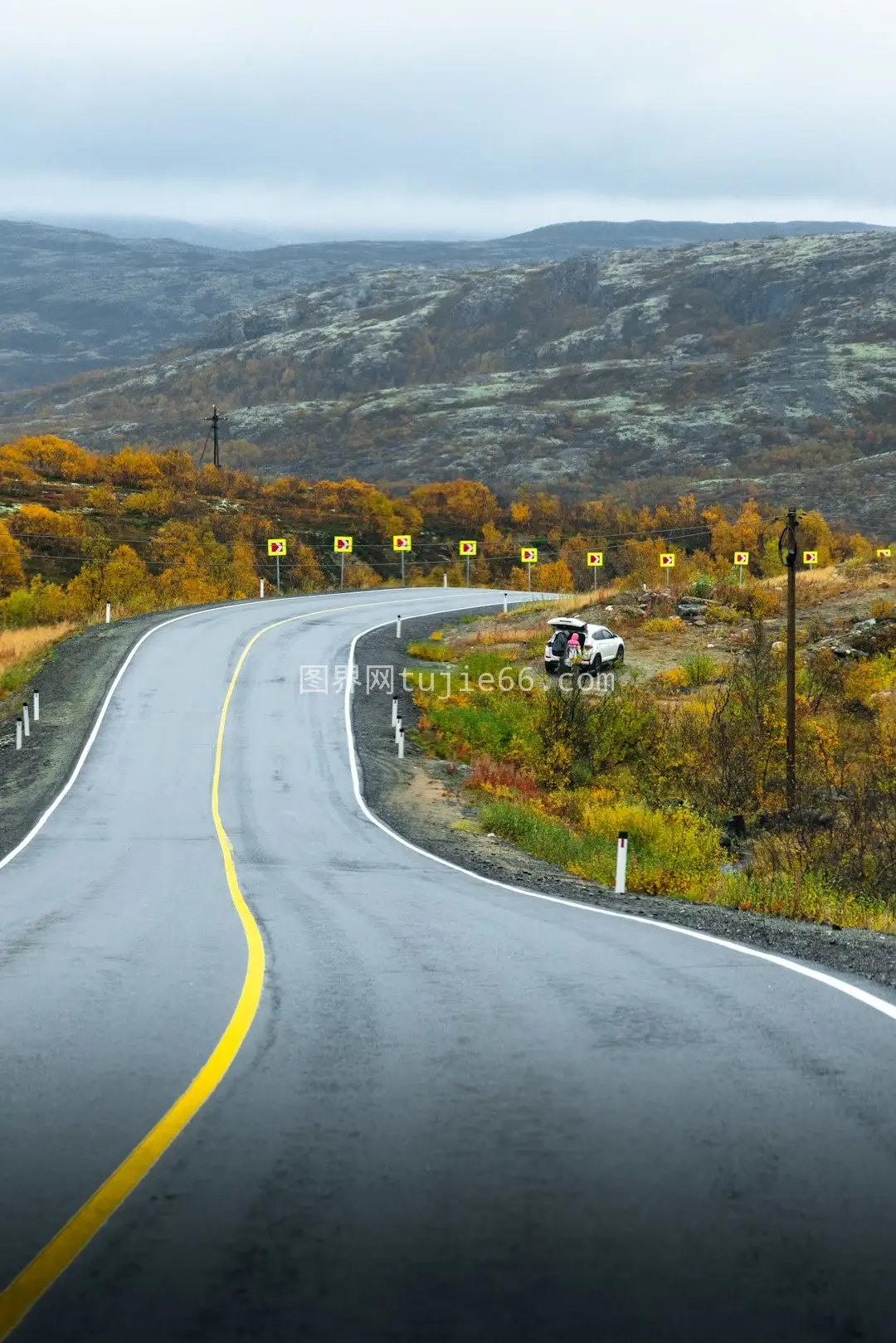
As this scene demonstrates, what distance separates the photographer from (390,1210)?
439 centimetres

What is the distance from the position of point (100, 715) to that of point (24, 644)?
39.8 ft

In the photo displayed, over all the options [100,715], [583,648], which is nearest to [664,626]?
[583,648]

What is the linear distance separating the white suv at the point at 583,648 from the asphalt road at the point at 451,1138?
84.6 feet

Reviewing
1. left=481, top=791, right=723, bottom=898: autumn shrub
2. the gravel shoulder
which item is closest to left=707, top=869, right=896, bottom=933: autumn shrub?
left=481, top=791, right=723, bottom=898: autumn shrub

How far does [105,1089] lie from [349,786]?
2051 cm

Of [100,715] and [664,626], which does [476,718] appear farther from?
[664,626]

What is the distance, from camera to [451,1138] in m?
5.10

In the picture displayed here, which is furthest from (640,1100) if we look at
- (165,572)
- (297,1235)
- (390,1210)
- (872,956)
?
(165,572)

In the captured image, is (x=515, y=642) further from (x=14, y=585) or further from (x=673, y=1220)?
(x=673, y=1220)

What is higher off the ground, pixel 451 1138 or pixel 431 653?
pixel 451 1138

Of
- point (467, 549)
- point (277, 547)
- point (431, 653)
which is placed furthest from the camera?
point (467, 549)

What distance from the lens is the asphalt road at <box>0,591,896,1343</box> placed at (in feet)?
12.3

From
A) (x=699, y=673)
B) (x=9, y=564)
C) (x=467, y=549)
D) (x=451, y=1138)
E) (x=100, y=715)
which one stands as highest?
(x=451, y=1138)

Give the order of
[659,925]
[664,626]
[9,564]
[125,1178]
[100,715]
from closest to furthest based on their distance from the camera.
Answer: [125,1178], [659,925], [100,715], [664,626], [9,564]
